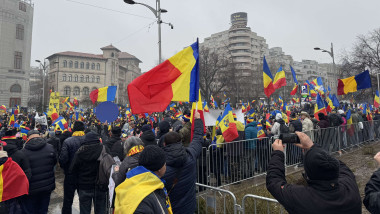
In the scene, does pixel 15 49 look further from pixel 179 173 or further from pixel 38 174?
pixel 179 173

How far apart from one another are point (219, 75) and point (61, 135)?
111 feet

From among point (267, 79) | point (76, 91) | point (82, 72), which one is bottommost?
point (267, 79)

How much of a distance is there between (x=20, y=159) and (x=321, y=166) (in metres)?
4.37

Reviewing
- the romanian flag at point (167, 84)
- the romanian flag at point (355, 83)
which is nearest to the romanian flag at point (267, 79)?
the romanian flag at point (355, 83)

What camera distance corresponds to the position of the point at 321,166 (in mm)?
1872

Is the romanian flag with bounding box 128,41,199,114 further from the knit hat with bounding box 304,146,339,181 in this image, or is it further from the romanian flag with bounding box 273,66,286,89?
the romanian flag with bounding box 273,66,286,89

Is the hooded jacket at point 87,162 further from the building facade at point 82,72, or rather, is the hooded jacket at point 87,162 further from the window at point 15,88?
the building facade at point 82,72

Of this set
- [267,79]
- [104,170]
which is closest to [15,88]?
[267,79]

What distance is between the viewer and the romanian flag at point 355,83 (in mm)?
10047

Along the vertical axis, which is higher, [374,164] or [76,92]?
[76,92]

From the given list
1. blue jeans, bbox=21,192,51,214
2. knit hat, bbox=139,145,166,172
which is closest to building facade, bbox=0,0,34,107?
blue jeans, bbox=21,192,51,214

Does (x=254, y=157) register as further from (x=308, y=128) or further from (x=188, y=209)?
(x=188, y=209)

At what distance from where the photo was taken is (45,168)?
14.5ft

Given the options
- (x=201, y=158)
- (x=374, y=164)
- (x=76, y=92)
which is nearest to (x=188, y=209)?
(x=201, y=158)
